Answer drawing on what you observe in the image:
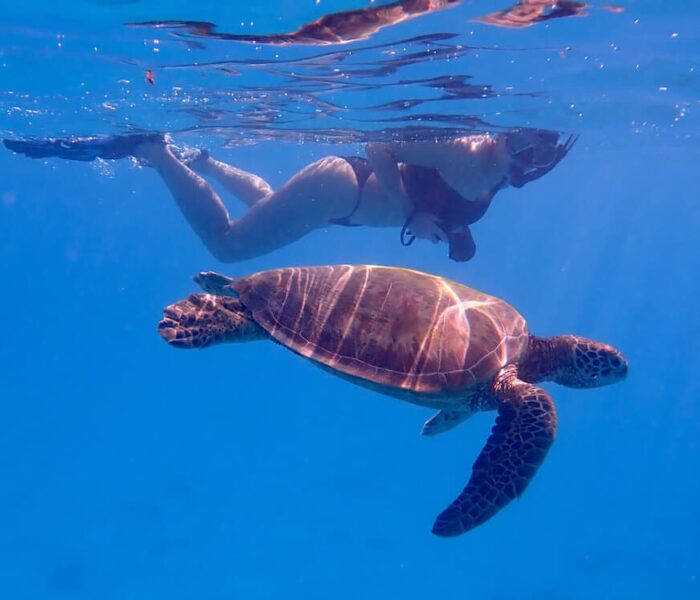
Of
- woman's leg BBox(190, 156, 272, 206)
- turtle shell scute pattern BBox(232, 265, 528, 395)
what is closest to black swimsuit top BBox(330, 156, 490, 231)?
turtle shell scute pattern BBox(232, 265, 528, 395)

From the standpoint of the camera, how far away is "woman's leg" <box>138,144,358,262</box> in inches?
423

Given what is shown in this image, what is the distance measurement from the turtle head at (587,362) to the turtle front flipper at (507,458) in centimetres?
89

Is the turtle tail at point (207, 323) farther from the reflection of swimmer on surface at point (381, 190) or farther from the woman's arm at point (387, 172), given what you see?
the woman's arm at point (387, 172)

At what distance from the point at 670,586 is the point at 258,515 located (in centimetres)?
1737

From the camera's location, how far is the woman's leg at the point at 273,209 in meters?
10.7

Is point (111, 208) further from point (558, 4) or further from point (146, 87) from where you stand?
point (558, 4)

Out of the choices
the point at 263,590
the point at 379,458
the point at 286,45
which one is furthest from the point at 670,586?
the point at 286,45

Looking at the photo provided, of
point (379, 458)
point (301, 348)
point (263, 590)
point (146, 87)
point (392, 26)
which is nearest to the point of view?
point (301, 348)

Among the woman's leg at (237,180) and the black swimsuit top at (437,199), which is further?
the woman's leg at (237,180)

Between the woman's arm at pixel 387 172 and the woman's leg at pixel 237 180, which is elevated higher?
the woman's leg at pixel 237 180

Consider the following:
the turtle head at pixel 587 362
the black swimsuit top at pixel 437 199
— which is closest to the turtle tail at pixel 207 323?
the turtle head at pixel 587 362

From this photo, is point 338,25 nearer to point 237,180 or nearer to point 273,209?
point 273,209

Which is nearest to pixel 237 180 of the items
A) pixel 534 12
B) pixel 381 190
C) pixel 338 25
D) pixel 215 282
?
pixel 381 190

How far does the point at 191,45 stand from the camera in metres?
10.4
